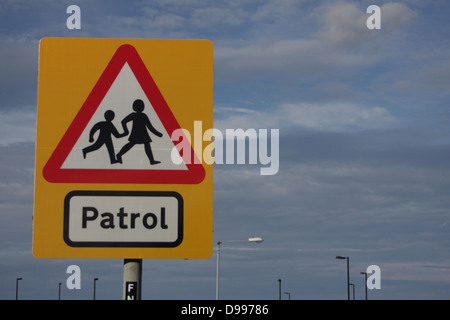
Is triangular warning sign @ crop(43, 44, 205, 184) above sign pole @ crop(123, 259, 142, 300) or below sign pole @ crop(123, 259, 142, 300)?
above

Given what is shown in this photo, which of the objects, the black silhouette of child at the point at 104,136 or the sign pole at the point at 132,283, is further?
the black silhouette of child at the point at 104,136

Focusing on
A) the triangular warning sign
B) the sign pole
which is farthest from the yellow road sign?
the sign pole

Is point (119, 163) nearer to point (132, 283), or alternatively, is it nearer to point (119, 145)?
point (119, 145)

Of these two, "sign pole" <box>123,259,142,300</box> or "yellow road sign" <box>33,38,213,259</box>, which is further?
"yellow road sign" <box>33,38,213,259</box>

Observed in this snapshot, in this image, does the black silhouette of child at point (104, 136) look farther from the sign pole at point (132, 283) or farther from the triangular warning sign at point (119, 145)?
the sign pole at point (132, 283)

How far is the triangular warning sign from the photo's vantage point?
170 inches

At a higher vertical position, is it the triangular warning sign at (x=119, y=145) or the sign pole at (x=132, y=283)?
the triangular warning sign at (x=119, y=145)

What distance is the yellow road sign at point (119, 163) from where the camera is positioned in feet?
14.2

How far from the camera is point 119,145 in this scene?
14.3 ft

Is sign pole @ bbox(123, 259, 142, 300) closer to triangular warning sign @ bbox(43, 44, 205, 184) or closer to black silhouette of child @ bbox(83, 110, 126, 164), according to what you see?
triangular warning sign @ bbox(43, 44, 205, 184)

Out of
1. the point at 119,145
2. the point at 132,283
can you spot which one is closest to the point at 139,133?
the point at 119,145

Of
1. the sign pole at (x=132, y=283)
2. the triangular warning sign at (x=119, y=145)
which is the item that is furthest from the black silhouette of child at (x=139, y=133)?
the sign pole at (x=132, y=283)
